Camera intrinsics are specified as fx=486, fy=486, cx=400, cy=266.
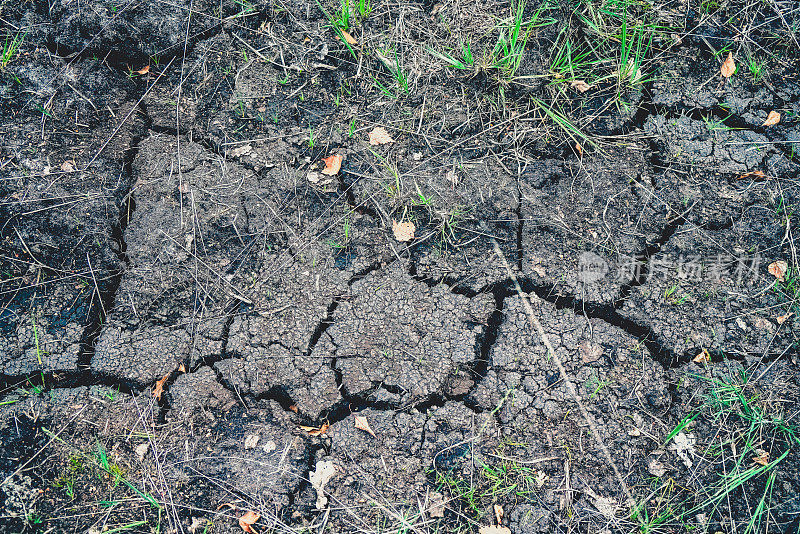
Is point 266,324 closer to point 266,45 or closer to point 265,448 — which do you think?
point 265,448

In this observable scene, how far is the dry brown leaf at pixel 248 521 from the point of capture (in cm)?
167

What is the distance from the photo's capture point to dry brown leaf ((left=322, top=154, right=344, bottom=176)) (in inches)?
83.5

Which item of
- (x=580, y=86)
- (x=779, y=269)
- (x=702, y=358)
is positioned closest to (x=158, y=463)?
(x=702, y=358)

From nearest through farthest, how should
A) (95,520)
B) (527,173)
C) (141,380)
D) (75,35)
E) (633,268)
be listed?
(95,520) → (141,380) → (633,268) → (527,173) → (75,35)

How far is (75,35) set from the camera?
227 cm

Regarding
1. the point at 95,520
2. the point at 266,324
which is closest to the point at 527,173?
the point at 266,324

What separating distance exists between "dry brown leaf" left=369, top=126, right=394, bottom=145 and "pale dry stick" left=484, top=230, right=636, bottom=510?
0.66 metres

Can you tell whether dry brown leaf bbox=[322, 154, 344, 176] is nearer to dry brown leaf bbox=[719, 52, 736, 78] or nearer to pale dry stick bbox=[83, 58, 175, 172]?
pale dry stick bbox=[83, 58, 175, 172]

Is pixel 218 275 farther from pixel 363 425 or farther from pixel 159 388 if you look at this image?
pixel 363 425

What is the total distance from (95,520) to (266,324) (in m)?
0.86

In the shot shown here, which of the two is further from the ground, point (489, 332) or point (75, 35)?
point (75, 35)

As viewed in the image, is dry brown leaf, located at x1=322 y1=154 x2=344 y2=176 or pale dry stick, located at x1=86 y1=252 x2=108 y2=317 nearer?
pale dry stick, located at x1=86 y1=252 x2=108 y2=317

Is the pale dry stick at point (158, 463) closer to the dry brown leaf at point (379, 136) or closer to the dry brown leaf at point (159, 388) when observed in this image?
the dry brown leaf at point (159, 388)

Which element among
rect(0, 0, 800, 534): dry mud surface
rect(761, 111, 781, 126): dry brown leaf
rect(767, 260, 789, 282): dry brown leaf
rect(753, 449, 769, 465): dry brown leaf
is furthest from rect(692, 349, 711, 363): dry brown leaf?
rect(761, 111, 781, 126): dry brown leaf
